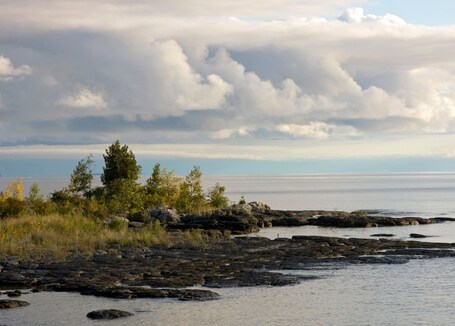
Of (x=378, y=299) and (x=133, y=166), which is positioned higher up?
(x=133, y=166)

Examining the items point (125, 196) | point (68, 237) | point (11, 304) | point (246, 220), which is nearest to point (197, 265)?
point (68, 237)

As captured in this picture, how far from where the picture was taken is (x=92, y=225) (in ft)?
196

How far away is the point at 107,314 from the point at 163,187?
78.0 metres

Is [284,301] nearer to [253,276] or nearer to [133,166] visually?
[253,276]

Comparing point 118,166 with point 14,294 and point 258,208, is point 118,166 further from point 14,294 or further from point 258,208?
point 14,294

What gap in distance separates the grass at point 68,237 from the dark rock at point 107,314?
16398 millimetres

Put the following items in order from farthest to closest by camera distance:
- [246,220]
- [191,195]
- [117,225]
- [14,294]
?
[191,195] → [246,220] → [117,225] → [14,294]

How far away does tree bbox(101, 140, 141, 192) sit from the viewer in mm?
103062

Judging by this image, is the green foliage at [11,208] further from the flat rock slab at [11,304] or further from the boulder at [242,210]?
the flat rock slab at [11,304]

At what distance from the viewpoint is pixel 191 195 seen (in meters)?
108

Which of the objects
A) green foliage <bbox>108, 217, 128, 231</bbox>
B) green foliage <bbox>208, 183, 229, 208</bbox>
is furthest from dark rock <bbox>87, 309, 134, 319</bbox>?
green foliage <bbox>208, 183, 229, 208</bbox>

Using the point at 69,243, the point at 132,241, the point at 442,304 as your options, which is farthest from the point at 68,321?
the point at 132,241

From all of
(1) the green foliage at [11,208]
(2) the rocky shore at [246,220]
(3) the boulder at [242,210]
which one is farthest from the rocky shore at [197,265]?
(3) the boulder at [242,210]

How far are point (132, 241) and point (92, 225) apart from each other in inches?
208
